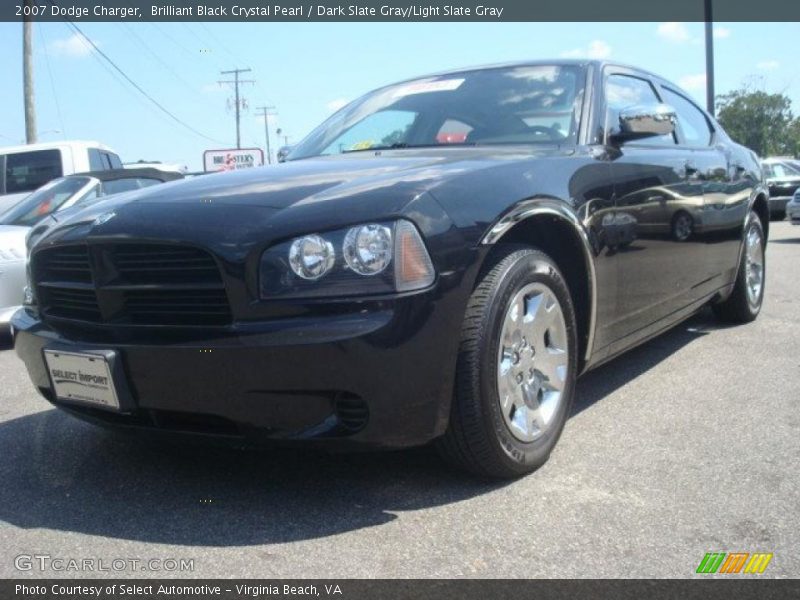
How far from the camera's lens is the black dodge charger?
2416 millimetres

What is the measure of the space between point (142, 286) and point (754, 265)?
14.7 feet

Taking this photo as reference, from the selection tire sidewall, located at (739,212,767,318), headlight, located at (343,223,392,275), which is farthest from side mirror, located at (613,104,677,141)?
tire sidewall, located at (739,212,767,318)

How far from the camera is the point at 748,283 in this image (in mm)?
5562

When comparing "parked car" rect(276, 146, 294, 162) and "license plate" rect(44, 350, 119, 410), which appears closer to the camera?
"license plate" rect(44, 350, 119, 410)

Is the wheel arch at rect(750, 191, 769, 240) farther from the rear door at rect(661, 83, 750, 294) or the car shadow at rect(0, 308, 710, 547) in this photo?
the car shadow at rect(0, 308, 710, 547)

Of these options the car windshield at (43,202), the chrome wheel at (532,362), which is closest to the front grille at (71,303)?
the chrome wheel at (532,362)

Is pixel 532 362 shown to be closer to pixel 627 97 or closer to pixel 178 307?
pixel 178 307

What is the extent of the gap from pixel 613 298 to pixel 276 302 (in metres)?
1.59

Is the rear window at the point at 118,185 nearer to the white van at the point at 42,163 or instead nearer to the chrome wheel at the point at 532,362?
the white van at the point at 42,163

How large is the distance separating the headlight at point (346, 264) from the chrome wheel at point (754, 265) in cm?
372

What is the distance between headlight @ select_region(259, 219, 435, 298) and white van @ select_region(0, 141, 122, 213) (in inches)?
383

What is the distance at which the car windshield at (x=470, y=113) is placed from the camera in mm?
3627

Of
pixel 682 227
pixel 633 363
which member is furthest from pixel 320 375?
pixel 633 363
